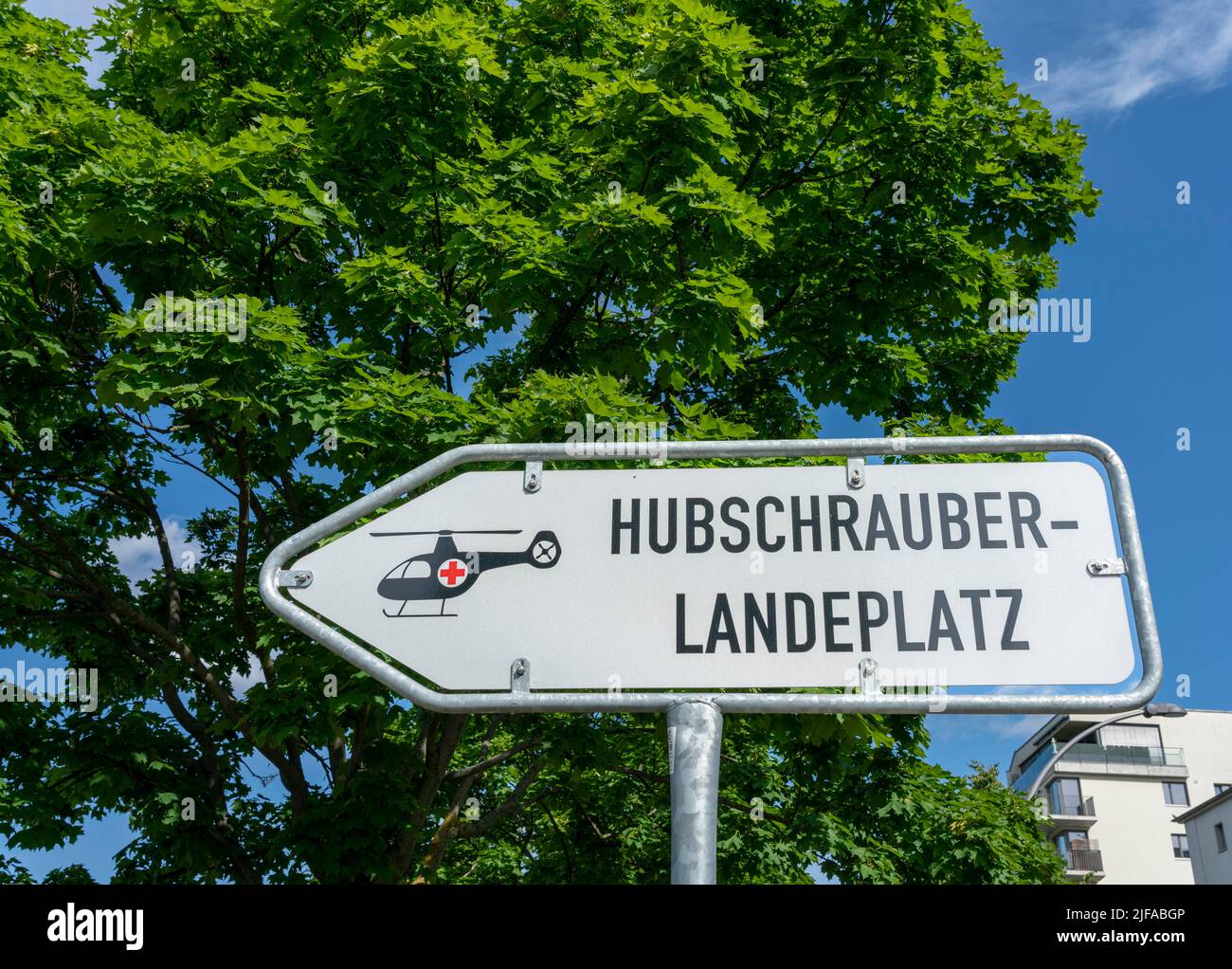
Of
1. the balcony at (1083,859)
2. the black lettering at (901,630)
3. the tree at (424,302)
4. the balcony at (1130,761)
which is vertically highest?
the tree at (424,302)

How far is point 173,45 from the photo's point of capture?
1048cm

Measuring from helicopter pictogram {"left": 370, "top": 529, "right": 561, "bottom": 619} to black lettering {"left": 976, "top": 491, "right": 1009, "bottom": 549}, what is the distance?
0.79 metres

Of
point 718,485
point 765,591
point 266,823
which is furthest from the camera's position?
point 266,823

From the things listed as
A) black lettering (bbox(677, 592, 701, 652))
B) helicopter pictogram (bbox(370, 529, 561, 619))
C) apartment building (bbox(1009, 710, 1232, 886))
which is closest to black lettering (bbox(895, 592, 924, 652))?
black lettering (bbox(677, 592, 701, 652))

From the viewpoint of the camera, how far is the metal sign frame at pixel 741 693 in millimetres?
1571

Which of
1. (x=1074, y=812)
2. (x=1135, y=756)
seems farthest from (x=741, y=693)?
(x=1135, y=756)

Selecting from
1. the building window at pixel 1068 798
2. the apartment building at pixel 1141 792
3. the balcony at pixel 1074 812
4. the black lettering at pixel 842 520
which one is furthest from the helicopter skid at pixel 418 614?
the building window at pixel 1068 798

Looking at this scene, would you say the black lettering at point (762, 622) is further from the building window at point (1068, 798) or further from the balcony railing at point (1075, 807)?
the building window at point (1068, 798)

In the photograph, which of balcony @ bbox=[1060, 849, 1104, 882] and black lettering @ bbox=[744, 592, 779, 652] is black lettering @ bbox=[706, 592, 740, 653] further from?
balcony @ bbox=[1060, 849, 1104, 882]

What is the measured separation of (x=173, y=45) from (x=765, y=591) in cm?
1109

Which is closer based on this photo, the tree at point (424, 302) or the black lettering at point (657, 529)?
the black lettering at point (657, 529)

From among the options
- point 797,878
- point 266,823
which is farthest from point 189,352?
point 797,878

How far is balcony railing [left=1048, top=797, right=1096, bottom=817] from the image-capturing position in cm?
6462
